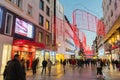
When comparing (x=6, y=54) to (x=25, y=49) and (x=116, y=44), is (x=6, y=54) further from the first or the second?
(x=116, y=44)

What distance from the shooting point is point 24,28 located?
87.1ft

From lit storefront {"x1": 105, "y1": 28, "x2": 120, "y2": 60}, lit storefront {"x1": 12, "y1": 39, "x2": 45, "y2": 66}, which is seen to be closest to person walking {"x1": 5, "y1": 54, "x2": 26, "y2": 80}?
lit storefront {"x1": 12, "y1": 39, "x2": 45, "y2": 66}

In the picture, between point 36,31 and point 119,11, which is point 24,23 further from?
point 119,11

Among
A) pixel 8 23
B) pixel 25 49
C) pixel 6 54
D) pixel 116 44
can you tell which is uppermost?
pixel 8 23

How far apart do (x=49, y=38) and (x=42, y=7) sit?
780 centimetres

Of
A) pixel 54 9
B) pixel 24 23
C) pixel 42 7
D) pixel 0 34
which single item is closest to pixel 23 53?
pixel 24 23

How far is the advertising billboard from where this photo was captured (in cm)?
2416

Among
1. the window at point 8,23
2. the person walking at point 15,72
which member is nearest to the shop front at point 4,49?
the window at point 8,23

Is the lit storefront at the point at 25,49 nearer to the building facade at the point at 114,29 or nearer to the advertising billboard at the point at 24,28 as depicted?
the advertising billboard at the point at 24,28

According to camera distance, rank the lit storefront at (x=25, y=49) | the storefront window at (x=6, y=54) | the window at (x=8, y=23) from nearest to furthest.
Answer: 1. the storefront window at (x=6, y=54)
2. the window at (x=8, y=23)
3. the lit storefront at (x=25, y=49)

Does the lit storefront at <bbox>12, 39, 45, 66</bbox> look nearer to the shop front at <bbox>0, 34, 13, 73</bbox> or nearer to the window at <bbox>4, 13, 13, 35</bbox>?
the shop front at <bbox>0, 34, 13, 73</bbox>

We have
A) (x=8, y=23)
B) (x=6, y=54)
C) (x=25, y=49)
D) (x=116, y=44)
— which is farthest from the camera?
(x=116, y=44)

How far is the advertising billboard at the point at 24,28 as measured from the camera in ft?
79.3

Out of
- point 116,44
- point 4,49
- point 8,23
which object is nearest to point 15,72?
point 4,49
